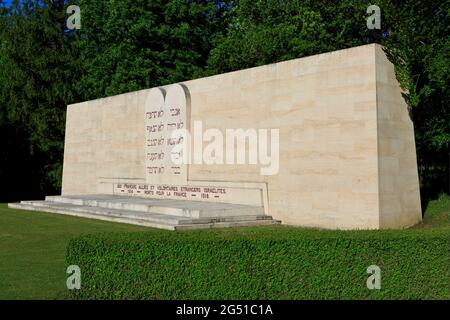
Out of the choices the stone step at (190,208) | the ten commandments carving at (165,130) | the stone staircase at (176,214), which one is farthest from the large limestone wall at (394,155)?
the ten commandments carving at (165,130)

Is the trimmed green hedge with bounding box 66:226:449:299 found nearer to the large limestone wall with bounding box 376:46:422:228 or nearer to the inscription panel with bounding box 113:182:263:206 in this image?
the large limestone wall with bounding box 376:46:422:228

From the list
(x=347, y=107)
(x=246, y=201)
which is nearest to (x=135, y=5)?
(x=246, y=201)

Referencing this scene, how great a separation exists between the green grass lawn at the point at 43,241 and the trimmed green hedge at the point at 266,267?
25.3 inches

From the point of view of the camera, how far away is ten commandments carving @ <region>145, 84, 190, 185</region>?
73.5 ft

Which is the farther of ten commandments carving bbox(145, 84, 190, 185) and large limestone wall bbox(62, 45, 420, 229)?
ten commandments carving bbox(145, 84, 190, 185)

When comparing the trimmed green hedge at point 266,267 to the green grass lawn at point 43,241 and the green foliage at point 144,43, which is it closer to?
the green grass lawn at point 43,241

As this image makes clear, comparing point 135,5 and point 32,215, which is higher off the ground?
point 135,5

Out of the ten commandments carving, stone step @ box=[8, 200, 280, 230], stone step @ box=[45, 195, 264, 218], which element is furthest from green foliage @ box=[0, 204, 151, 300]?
the ten commandments carving

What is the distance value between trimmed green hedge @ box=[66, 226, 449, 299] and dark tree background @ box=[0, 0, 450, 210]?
22.2m

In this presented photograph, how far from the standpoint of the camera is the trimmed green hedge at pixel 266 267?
776 cm

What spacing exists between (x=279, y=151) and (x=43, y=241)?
8.39 meters
